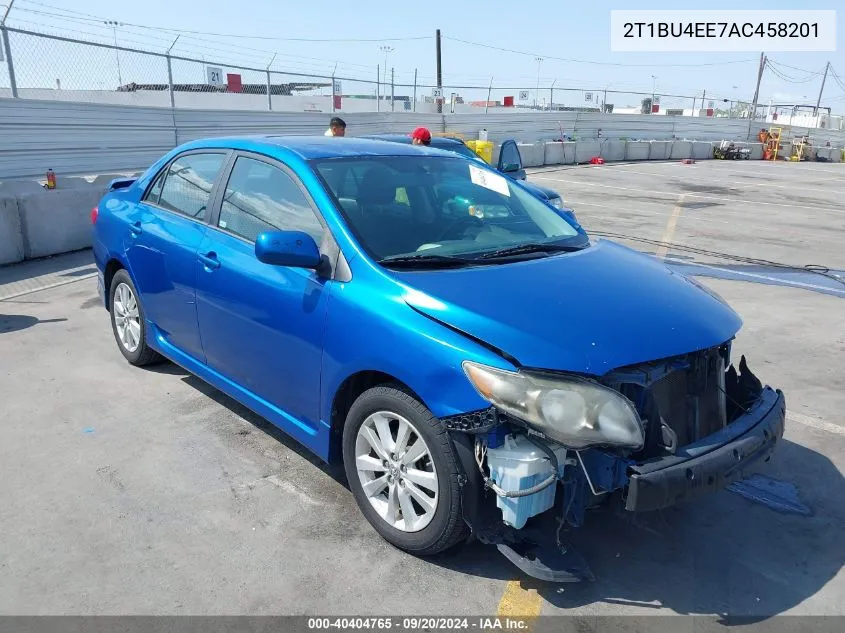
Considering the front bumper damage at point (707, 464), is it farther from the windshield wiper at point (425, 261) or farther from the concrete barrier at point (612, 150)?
the concrete barrier at point (612, 150)

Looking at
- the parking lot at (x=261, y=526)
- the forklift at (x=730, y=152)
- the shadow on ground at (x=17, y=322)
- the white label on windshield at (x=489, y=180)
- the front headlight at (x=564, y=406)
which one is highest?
the white label on windshield at (x=489, y=180)

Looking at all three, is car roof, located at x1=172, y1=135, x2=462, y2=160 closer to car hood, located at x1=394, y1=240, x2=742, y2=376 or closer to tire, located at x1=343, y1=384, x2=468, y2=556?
car hood, located at x1=394, y1=240, x2=742, y2=376

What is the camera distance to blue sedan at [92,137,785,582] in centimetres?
253

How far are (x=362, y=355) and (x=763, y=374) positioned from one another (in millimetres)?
3543

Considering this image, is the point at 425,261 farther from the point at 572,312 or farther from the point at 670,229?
the point at 670,229

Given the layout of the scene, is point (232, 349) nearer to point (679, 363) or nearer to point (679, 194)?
point (679, 363)

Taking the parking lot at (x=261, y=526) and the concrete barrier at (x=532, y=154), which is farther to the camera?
the concrete barrier at (x=532, y=154)

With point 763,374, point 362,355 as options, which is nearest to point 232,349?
point 362,355

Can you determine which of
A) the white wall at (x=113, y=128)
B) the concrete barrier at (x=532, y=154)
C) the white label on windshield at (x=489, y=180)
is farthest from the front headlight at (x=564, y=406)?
the concrete barrier at (x=532, y=154)

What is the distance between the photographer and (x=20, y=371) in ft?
16.0

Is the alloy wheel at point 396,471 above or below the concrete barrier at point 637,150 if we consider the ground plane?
above

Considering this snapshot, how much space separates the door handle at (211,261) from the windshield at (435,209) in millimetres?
770

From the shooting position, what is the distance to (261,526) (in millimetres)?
3154

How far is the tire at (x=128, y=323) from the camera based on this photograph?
474cm
